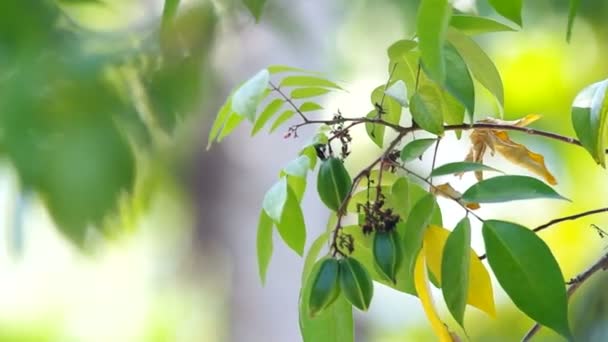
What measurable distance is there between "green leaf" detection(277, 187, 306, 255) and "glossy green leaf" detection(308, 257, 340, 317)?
0.13ft

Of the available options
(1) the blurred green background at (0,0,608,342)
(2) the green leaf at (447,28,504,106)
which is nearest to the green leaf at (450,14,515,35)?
(2) the green leaf at (447,28,504,106)

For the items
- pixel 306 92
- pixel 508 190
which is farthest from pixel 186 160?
pixel 508 190

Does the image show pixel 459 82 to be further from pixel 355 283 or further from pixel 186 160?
pixel 186 160

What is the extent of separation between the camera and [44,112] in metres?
0.82

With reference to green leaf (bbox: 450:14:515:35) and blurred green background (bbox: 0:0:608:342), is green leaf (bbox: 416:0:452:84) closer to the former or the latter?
green leaf (bbox: 450:14:515:35)

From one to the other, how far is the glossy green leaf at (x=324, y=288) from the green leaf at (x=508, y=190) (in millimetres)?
71

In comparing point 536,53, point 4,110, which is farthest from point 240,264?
point 536,53

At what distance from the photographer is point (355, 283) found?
1.08 feet

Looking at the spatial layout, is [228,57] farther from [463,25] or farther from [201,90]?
[463,25]

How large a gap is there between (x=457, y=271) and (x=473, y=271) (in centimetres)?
4

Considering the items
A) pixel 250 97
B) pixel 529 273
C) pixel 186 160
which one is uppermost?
pixel 186 160

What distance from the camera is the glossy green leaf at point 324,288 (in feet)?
1.06

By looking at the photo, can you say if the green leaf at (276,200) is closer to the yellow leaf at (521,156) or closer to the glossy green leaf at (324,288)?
the glossy green leaf at (324,288)

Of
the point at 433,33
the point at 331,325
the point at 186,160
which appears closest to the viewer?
the point at 433,33
